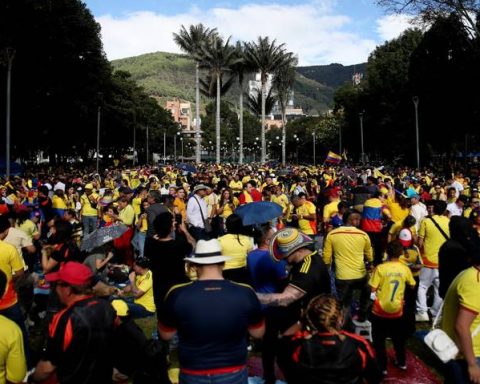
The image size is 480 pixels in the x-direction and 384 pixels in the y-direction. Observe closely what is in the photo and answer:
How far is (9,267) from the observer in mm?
5586

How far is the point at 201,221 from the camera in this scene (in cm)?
1149

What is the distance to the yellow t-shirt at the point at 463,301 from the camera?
3.70 m

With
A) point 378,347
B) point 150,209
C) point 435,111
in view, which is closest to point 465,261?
point 378,347

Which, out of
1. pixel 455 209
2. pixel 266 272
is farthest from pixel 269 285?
pixel 455 209

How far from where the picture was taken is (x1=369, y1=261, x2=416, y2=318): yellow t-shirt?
597cm

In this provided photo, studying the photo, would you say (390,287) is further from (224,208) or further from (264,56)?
(264,56)

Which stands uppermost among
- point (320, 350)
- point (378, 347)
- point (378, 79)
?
point (378, 79)

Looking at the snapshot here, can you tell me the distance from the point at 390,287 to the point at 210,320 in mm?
3038

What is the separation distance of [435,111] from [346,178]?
2420cm

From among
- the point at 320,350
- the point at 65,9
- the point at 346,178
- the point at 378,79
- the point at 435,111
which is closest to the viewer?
the point at 320,350

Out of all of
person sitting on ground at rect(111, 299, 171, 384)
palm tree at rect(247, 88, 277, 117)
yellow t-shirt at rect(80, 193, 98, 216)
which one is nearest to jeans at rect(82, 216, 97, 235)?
yellow t-shirt at rect(80, 193, 98, 216)

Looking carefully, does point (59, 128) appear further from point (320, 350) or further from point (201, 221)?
point (320, 350)

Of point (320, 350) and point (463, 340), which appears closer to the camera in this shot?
point (320, 350)

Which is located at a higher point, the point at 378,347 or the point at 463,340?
the point at 463,340
